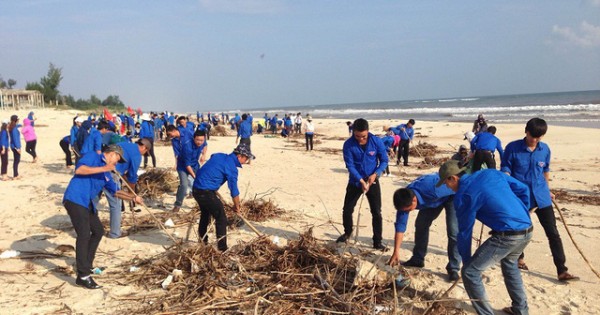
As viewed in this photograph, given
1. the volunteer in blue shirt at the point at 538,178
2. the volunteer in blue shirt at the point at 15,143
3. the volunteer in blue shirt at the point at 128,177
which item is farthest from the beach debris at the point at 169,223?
the volunteer in blue shirt at the point at 15,143

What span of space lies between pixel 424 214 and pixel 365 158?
1.19 m

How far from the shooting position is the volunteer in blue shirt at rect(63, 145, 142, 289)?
4.51m

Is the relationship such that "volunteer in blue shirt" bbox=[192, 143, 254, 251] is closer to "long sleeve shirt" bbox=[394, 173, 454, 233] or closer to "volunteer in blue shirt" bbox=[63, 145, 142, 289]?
"volunteer in blue shirt" bbox=[63, 145, 142, 289]

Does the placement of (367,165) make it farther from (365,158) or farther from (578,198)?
(578,198)

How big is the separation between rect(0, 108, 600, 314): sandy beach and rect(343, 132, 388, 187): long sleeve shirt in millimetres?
948

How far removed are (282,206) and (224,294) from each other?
4.30 metres

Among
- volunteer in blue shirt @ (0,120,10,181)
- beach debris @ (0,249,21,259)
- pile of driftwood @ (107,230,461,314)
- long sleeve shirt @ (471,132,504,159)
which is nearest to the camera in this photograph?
pile of driftwood @ (107,230,461,314)

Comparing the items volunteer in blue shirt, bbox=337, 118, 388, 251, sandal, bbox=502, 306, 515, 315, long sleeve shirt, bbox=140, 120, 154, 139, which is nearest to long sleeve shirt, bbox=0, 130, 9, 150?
long sleeve shirt, bbox=140, 120, 154, 139

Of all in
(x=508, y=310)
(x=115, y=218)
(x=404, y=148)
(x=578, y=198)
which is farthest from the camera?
(x=404, y=148)

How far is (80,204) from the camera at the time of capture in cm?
452

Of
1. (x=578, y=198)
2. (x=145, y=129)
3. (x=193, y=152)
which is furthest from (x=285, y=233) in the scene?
(x=145, y=129)

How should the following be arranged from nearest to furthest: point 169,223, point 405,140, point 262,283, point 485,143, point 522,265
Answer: point 262,283 → point 522,265 → point 485,143 → point 169,223 → point 405,140

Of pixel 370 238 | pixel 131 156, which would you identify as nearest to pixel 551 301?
pixel 370 238

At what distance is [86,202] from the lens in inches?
180
